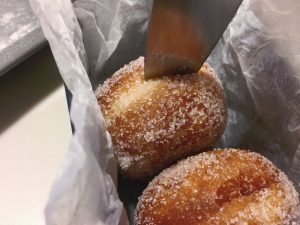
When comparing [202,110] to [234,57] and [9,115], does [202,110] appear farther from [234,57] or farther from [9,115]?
[9,115]

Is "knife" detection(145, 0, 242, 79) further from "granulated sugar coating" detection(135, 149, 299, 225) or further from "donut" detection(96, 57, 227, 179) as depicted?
"granulated sugar coating" detection(135, 149, 299, 225)

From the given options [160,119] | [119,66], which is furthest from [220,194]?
[119,66]

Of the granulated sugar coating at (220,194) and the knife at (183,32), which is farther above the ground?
the knife at (183,32)

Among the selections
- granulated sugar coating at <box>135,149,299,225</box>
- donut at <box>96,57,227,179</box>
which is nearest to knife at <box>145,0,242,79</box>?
donut at <box>96,57,227,179</box>

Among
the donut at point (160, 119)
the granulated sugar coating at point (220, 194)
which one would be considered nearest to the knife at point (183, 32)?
the donut at point (160, 119)

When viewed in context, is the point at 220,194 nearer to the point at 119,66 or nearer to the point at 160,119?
the point at 160,119

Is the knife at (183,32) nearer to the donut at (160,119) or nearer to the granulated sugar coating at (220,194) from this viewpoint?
the donut at (160,119)
